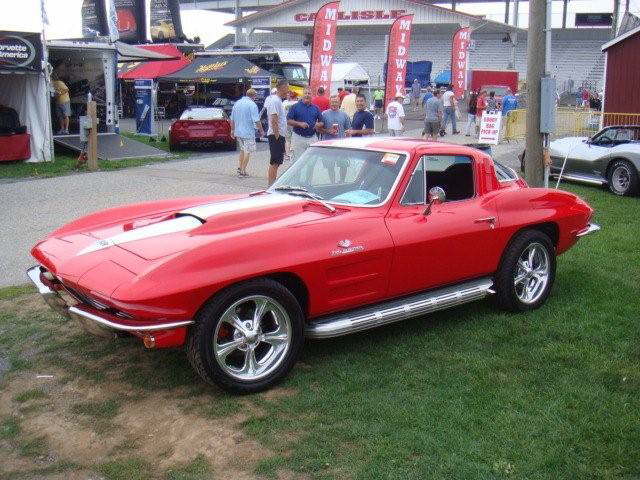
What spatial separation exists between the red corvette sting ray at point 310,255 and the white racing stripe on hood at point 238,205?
2cm

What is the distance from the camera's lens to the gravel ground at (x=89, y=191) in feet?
27.7

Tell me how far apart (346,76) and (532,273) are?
1260 inches

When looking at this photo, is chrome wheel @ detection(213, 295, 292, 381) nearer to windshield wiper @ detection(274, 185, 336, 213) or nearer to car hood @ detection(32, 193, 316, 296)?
car hood @ detection(32, 193, 316, 296)

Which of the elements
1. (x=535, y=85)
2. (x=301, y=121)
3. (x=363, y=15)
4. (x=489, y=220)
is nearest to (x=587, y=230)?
(x=489, y=220)

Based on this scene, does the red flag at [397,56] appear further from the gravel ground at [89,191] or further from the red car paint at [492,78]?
the red car paint at [492,78]

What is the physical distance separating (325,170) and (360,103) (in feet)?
22.6

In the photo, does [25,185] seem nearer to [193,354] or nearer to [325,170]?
[325,170]

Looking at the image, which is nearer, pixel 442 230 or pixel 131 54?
pixel 442 230

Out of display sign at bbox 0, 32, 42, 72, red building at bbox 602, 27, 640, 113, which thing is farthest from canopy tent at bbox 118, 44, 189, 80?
red building at bbox 602, 27, 640, 113

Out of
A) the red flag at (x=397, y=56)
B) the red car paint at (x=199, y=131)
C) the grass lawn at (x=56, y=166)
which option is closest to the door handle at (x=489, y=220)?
the grass lawn at (x=56, y=166)

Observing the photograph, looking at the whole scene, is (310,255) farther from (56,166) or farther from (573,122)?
(573,122)

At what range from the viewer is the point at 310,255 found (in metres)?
4.31

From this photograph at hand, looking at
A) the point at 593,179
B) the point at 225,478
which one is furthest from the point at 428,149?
the point at 593,179

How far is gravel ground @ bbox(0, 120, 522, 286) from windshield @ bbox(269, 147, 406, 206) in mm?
3056
